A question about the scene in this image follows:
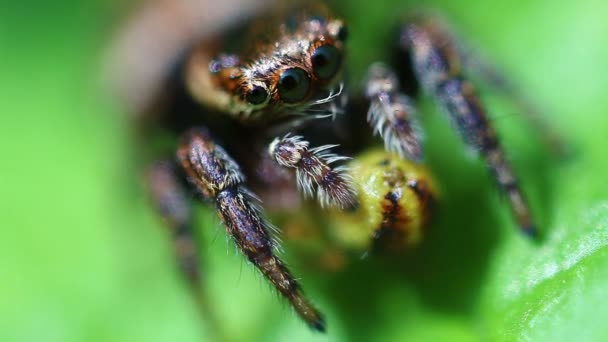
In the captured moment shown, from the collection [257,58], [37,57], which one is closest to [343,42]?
[257,58]

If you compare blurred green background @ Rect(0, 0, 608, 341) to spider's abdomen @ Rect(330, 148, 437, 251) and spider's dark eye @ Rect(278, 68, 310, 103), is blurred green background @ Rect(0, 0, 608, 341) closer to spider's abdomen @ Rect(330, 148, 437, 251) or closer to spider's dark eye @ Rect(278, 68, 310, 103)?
spider's abdomen @ Rect(330, 148, 437, 251)

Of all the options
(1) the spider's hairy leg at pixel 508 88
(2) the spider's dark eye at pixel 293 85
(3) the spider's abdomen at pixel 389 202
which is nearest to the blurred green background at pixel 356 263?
(1) the spider's hairy leg at pixel 508 88

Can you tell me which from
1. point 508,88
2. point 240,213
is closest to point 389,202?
point 240,213

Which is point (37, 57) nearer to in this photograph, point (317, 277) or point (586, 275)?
point (317, 277)

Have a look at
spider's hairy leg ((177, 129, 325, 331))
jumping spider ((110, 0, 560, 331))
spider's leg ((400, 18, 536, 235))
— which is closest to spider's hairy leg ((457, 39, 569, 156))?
jumping spider ((110, 0, 560, 331))

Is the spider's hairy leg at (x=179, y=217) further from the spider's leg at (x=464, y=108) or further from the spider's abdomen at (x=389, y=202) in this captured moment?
the spider's leg at (x=464, y=108)

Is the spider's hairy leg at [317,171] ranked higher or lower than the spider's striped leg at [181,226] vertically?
higher

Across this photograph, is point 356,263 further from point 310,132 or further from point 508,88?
point 508,88
